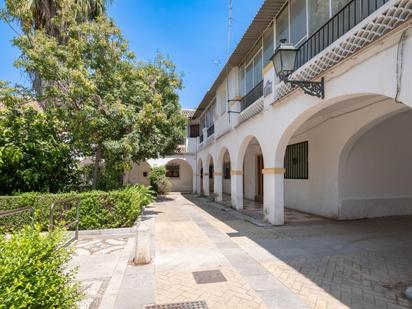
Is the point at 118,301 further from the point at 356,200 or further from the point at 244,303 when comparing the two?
the point at 356,200

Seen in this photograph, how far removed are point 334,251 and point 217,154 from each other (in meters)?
10.2

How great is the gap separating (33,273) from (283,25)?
8.45 meters

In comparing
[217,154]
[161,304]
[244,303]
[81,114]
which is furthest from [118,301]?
[217,154]

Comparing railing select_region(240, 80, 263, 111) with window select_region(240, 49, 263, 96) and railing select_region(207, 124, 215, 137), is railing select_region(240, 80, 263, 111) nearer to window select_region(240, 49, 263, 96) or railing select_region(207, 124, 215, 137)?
window select_region(240, 49, 263, 96)

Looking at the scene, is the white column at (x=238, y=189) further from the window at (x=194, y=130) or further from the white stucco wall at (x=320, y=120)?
the window at (x=194, y=130)

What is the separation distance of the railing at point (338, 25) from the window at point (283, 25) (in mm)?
1240

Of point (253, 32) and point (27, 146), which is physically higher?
point (253, 32)

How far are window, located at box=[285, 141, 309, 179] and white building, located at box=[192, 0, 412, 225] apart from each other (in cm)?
4

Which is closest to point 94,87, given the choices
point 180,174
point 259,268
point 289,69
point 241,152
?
point 289,69

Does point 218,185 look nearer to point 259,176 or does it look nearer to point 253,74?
point 259,176

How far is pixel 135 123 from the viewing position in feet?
29.9

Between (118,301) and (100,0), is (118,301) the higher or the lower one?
the lower one

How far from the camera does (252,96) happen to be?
1100cm

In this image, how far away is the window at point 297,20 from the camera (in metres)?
7.49
